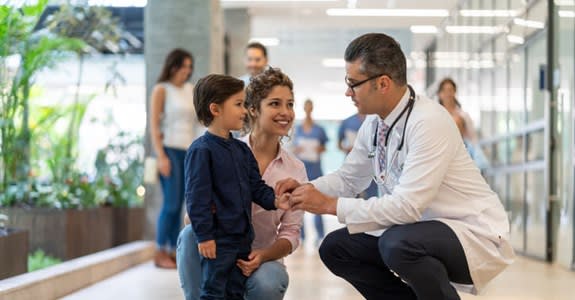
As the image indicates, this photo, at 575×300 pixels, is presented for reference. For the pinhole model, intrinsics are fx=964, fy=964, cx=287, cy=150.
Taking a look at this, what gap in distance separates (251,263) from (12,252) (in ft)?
5.85

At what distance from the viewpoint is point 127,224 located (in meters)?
7.17

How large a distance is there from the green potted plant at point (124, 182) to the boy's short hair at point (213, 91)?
3.87 meters

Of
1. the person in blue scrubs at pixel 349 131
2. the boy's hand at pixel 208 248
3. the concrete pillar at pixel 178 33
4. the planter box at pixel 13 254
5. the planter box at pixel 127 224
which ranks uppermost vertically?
the concrete pillar at pixel 178 33

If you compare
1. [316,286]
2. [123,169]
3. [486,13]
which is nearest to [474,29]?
[486,13]

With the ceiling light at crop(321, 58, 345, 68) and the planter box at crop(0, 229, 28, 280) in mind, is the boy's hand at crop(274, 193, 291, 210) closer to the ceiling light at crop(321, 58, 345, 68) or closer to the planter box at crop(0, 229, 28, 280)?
the planter box at crop(0, 229, 28, 280)

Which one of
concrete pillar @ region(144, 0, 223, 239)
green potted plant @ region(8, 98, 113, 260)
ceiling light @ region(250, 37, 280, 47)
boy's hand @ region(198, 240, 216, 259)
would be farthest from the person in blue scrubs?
ceiling light @ region(250, 37, 280, 47)

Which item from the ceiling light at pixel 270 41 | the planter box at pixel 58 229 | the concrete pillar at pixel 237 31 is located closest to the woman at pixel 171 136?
the planter box at pixel 58 229

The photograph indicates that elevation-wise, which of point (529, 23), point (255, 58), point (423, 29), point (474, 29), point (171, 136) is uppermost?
point (423, 29)

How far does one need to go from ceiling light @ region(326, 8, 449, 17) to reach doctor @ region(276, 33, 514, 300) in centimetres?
1052

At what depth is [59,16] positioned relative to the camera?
20.5 ft

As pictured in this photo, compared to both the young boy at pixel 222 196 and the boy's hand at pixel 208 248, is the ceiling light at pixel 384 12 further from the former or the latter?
the boy's hand at pixel 208 248

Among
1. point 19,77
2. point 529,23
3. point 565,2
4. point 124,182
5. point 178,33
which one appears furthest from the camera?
point 529,23

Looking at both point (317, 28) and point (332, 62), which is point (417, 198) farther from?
point (332, 62)

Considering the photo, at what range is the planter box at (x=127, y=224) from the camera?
6965 millimetres
